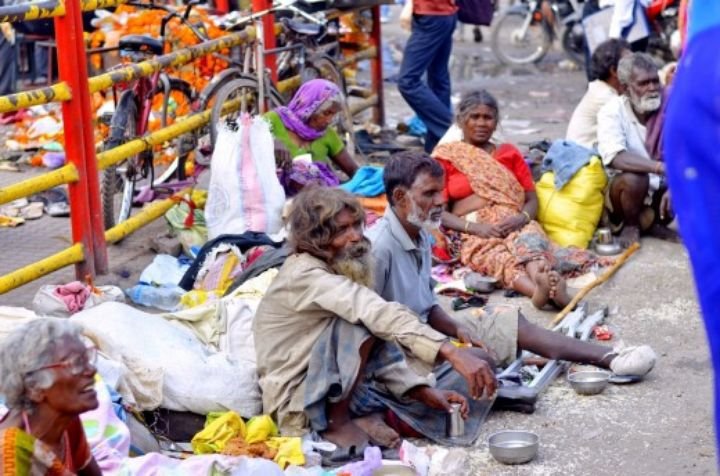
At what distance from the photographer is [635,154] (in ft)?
23.7

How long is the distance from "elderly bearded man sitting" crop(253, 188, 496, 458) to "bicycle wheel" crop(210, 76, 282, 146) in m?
2.72

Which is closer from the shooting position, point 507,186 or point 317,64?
point 507,186

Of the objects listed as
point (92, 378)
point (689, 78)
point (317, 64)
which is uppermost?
point (689, 78)

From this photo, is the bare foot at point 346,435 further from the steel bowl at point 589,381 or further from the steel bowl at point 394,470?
the steel bowl at point 589,381

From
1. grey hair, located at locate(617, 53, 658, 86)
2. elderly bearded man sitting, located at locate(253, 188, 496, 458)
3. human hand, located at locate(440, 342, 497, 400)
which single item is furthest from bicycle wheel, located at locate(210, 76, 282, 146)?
human hand, located at locate(440, 342, 497, 400)

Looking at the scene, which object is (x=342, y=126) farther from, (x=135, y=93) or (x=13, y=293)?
(x=13, y=293)

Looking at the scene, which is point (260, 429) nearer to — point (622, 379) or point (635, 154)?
point (622, 379)

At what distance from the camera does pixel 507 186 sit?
6.90 metres

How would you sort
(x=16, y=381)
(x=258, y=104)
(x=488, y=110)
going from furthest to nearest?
(x=258, y=104), (x=488, y=110), (x=16, y=381)

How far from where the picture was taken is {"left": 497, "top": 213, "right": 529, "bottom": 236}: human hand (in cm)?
675

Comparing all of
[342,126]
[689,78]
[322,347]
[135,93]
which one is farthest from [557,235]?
[689,78]

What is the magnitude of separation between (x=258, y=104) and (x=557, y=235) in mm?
2014

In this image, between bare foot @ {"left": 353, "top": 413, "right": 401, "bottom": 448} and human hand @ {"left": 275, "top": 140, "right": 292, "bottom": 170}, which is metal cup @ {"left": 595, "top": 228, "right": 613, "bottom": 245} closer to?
human hand @ {"left": 275, "top": 140, "right": 292, "bottom": 170}

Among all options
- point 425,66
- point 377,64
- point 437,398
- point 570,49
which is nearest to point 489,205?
point 437,398
